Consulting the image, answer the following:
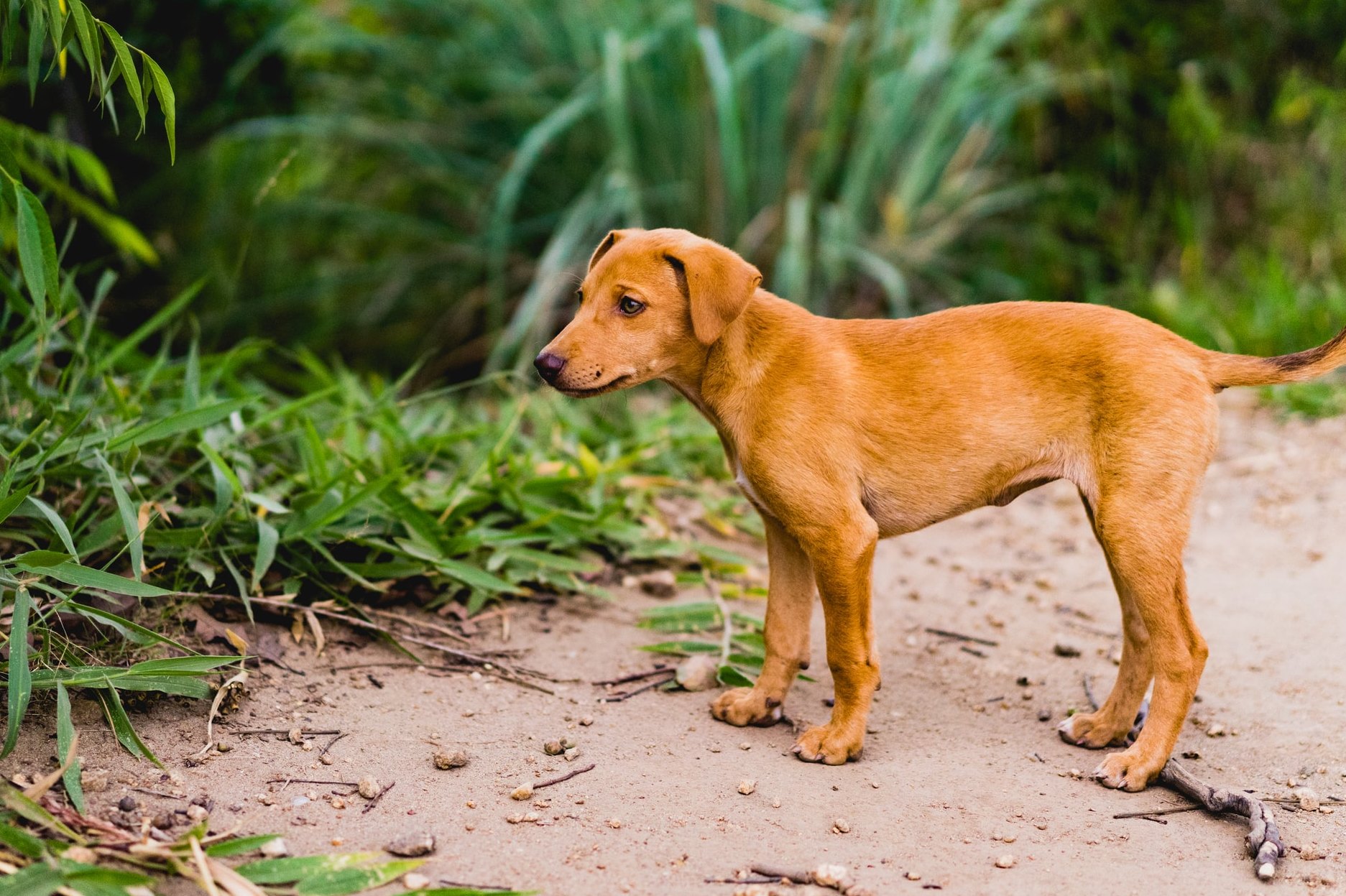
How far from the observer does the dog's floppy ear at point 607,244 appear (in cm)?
316

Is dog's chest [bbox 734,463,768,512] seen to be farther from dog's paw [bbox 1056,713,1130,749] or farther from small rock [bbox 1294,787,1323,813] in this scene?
small rock [bbox 1294,787,1323,813]

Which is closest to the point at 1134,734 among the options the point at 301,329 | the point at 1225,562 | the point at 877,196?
the point at 1225,562

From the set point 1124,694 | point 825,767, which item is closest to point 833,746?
point 825,767

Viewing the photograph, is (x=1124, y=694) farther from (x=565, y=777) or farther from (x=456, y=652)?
(x=456, y=652)

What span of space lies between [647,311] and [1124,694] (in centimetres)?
158

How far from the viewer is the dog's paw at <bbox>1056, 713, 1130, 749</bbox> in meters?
3.12

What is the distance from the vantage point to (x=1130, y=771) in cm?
286

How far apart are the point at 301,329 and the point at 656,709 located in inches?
185

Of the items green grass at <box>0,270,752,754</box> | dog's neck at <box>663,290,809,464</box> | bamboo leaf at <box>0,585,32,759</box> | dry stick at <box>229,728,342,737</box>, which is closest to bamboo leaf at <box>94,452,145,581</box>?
green grass at <box>0,270,752,754</box>

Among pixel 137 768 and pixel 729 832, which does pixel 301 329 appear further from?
pixel 729 832

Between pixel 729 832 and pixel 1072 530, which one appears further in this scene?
pixel 1072 530

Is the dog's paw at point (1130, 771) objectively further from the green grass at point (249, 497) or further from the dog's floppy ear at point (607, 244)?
the dog's floppy ear at point (607, 244)

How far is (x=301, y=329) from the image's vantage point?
719 centimetres

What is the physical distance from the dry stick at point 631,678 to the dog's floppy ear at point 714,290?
1061mm
